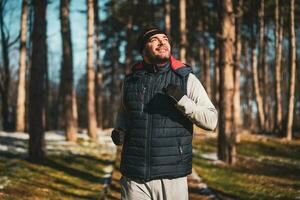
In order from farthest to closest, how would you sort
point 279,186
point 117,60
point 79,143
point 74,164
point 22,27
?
1. point 117,60
2. point 22,27
3. point 79,143
4. point 74,164
5. point 279,186

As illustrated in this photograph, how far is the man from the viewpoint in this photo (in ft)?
11.5

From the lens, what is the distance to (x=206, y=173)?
12234mm

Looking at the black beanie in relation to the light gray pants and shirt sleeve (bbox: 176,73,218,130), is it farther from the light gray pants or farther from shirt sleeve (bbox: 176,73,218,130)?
the light gray pants

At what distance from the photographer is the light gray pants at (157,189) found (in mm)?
3531

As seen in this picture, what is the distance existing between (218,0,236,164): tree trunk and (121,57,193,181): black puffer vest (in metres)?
10.3

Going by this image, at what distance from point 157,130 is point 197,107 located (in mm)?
361

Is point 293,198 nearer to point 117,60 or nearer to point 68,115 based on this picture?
point 68,115

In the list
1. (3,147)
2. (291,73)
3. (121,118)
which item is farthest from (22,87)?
(121,118)

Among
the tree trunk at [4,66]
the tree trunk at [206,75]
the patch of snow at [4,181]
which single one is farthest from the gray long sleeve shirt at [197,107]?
the tree trunk at [206,75]

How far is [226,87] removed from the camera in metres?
13.9

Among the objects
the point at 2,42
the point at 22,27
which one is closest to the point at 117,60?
the point at 2,42

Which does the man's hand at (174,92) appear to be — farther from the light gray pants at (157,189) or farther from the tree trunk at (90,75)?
the tree trunk at (90,75)

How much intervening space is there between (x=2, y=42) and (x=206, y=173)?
23.2 metres

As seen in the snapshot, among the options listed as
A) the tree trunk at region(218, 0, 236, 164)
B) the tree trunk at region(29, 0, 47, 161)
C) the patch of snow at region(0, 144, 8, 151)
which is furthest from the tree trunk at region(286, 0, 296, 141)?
the patch of snow at region(0, 144, 8, 151)
